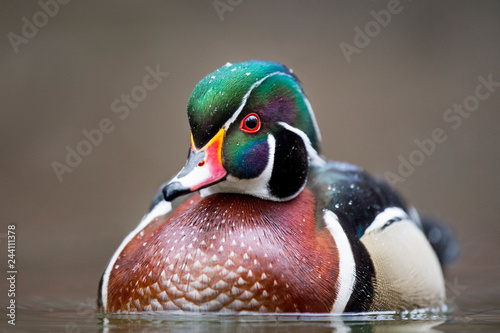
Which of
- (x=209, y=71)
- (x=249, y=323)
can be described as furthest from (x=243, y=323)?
(x=209, y=71)

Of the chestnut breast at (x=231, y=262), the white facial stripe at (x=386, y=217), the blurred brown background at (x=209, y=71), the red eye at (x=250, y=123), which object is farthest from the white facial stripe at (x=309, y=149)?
the blurred brown background at (x=209, y=71)

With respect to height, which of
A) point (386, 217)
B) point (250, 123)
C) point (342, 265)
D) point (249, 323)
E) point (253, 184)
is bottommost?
point (249, 323)

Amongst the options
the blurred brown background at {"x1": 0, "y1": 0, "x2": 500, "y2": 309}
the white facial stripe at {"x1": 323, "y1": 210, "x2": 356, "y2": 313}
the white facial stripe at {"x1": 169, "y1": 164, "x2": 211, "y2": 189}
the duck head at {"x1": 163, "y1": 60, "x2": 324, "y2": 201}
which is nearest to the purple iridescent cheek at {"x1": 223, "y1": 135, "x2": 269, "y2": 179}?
the duck head at {"x1": 163, "y1": 60, "x2": 324, "y2": 201}

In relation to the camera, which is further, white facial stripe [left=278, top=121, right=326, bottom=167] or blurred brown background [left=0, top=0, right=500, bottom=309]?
blurred brown background [left=0, top=0, right=500, bottom=309]

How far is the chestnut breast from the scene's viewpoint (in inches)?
115

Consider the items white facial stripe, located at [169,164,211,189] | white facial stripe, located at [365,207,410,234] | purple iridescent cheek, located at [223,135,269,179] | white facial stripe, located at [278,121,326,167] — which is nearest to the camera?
white facial stripe, located at [169,164,211,189]

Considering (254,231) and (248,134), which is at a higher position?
(248,134)

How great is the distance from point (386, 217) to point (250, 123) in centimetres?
93

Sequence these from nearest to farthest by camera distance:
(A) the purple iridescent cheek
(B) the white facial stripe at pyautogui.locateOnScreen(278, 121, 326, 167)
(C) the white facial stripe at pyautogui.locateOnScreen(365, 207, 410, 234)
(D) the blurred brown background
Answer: (A) the purple iridescent cheek, (B) the white facial stripe at pyautogui.locateOnScreen(278, 121, 326, 167), (C) the white facial stripe at pyautogui.locateOnScreen(365, 207, 410, 234), (D) the blurred brown background

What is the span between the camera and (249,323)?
2914 millimetres

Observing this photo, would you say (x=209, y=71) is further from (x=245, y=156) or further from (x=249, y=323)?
(x=249, y=323)

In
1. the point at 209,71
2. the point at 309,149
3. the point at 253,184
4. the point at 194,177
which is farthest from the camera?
the point at 209,71

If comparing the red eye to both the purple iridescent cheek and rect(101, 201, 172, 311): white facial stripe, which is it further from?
rect(101, 201, 172, 311): white facial stripe

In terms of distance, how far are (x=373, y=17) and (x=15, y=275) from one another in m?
4.25
